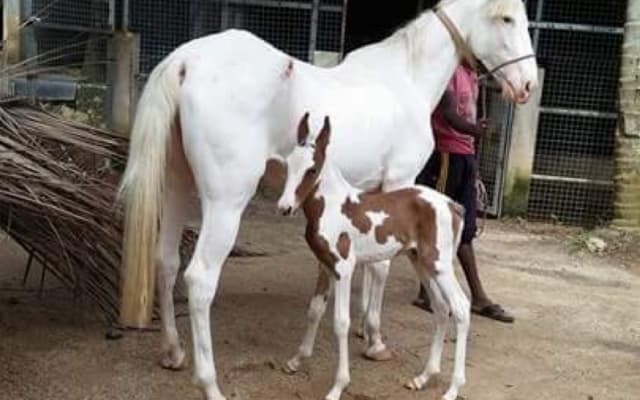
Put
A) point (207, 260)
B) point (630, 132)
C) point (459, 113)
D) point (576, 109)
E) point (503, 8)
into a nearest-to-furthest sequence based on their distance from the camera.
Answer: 1. point (207, 260)
2. point (503, 8)
3. point (459, 113)
4. point (630, 132)
5. point (576, 109)

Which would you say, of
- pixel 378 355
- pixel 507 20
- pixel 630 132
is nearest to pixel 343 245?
pixel 378 355

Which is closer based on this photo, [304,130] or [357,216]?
[304,130]

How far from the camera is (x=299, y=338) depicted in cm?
386

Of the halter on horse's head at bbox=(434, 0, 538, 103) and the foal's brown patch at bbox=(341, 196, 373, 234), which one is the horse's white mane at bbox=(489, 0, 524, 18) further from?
the foal's brown patch at bbox=(341, 196, 373, 234)

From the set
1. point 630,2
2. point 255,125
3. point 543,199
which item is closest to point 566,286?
point 543,199

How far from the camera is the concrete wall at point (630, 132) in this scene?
6.35m

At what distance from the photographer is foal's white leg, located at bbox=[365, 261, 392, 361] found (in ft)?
11.8

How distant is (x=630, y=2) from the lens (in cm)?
639

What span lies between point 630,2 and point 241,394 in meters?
4.95

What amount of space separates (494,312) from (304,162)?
6.47 ft

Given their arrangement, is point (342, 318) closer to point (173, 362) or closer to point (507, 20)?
point (173, 362)

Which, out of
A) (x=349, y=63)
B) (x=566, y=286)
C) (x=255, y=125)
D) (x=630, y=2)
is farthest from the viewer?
(x=630, y=2)

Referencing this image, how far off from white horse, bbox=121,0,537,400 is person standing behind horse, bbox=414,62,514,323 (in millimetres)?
242

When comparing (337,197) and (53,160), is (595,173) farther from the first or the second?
(53,160)
